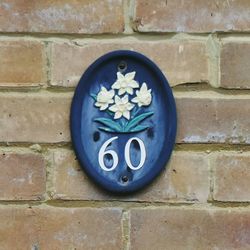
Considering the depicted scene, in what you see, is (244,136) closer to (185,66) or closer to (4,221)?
(185,66)

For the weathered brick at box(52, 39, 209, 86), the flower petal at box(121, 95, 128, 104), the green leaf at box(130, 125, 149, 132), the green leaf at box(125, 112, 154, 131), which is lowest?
the green leaf at box(130, 125, 149, 132)

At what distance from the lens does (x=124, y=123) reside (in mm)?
830

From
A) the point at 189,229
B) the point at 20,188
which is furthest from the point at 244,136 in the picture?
the point at 20,188

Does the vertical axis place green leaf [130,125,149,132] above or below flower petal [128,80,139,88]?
below

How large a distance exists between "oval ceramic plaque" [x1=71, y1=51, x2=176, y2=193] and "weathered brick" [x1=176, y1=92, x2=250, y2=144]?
0.08 ft

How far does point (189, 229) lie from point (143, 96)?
201 millimetres

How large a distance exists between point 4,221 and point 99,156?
0.17 m

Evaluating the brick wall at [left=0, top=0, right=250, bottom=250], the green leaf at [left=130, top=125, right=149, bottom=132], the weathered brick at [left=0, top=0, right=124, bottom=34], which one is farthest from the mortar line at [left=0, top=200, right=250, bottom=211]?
the weathered brick at [left=0, top=0, right=124, bottom=34]

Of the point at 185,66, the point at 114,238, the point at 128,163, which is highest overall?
the point at 185,66

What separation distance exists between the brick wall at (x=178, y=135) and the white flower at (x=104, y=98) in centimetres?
4

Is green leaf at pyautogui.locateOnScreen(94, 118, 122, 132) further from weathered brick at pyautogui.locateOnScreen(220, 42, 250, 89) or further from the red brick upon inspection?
weathered brick at pyautogui.locateOnScreen(220, 42, 250, 89)

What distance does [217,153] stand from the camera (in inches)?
33.1

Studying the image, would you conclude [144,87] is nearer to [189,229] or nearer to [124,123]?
[124,123]

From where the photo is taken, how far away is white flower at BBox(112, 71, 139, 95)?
833 millimetres
